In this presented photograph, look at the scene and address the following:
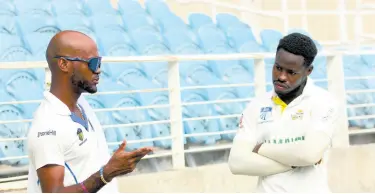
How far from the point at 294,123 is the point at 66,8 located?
659cm

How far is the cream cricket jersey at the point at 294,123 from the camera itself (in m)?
3.52

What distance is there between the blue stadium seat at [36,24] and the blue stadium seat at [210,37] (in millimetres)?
2130

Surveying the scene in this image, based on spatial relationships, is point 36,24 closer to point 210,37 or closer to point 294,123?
point 210,37

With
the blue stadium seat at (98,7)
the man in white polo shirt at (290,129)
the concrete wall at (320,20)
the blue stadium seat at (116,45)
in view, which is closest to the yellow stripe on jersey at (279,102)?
the man in white polo shirt at (290,129)

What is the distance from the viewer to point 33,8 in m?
9.36

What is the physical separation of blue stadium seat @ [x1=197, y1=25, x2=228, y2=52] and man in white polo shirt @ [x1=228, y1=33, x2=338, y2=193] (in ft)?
22.6

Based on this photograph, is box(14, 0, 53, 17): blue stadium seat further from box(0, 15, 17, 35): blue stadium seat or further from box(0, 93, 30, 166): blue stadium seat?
box(0, 93, 30, 166): blue stadium seat

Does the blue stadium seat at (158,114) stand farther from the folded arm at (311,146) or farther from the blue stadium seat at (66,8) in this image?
the folded arm at (311,146)

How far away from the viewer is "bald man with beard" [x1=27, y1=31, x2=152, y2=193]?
9.12 ft

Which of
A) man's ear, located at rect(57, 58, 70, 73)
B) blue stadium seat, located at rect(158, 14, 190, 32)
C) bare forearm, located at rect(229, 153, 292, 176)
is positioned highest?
blue stadium seat, located at rect(158, 14, 190, 32)

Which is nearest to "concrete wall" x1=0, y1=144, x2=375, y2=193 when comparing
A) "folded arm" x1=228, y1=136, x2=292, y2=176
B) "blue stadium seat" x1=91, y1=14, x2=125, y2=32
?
"blue stadium seat" x1=91, y1=14, x2=125, y2=32

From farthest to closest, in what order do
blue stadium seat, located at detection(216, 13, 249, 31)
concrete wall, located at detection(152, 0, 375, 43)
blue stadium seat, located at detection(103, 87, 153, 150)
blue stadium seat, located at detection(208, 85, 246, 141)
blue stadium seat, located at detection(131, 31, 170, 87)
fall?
concrete wall, located at detection(152, 0, 375, 43) < blue stadium seat, located at detection(216, 13, 249, 31) < blue stadium seat, located at detection(131, 31, 170, 87) < blue stadium seat, located at detection(208, 85, 246, 141) < blue stadium seat, located at detection(103, 87, 153, 150)

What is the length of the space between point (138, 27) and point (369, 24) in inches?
345

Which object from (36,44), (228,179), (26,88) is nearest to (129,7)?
(36,44)
